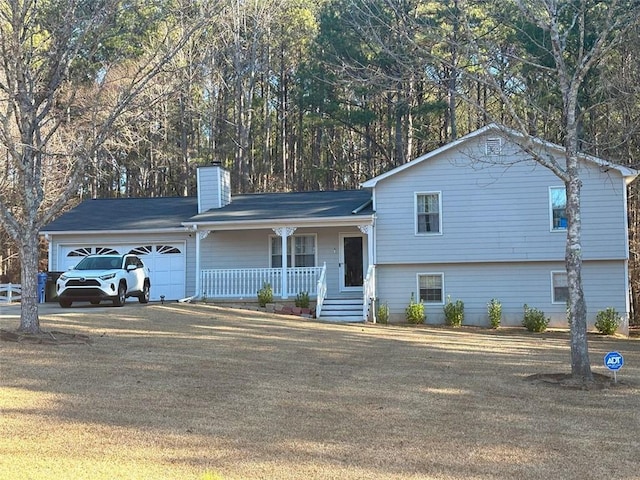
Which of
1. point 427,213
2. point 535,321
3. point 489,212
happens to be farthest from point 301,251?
point 535,321

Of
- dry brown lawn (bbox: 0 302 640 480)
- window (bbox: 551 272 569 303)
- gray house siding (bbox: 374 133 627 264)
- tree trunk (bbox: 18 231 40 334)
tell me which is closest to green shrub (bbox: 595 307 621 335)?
window (bbox: 551 272 569 303)

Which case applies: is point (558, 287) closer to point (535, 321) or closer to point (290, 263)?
point (535, 321)

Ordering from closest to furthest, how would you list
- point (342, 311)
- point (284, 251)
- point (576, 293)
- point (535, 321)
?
1. point (576, 293)
2. point (535, 321)
3. point (342, 311)
4. point (284, 251)

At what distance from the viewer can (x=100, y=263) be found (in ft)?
63.9

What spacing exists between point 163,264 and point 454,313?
9.67 meters

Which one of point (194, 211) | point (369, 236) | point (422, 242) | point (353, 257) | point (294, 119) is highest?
point (294, 119)

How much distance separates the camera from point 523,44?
22.6m

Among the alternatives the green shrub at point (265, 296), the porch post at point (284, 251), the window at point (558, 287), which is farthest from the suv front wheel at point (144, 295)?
the window at point (558, 287)

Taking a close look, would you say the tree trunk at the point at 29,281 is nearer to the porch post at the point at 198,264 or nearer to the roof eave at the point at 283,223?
the porch post at the point at 198,264

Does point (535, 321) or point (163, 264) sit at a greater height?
point (163, 264)

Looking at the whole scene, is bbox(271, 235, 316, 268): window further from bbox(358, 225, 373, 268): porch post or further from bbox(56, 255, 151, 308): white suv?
bbox(56, 255, 151, 308): white suv

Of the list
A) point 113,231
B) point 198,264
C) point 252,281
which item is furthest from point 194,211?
point 252,281

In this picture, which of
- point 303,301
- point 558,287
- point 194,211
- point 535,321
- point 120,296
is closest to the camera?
point 120,296

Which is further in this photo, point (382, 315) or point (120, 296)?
point (382, 315)
